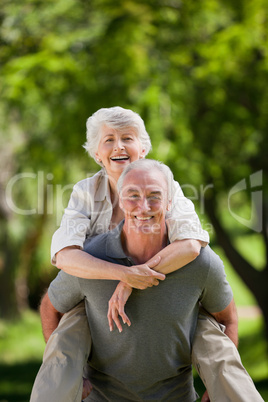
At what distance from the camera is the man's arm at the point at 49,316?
1.96 meters

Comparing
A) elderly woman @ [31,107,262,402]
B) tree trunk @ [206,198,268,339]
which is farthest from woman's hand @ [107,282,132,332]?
tree trunk @ [206,198,268,339]

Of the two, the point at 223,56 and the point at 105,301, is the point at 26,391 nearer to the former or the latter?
the point at 223,56

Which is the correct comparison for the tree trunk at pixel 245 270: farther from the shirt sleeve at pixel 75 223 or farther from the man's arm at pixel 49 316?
the man's arm at pixel 49 316

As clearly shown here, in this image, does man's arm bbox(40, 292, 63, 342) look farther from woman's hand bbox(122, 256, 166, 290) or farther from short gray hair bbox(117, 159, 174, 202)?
short gray hair bbox(117, 159, 174, 202)

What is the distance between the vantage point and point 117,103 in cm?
588

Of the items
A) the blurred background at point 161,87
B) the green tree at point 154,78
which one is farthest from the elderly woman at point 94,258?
the green tree at point 154,78

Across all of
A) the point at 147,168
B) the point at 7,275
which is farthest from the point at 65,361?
the point at 7,275

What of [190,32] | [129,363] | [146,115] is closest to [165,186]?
[129,363]

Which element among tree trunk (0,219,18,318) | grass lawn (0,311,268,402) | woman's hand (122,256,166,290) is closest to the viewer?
woman's hand (122,256,166,290)

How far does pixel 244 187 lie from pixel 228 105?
997mm

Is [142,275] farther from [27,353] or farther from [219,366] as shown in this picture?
[27,353]

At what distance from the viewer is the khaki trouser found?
1.72 metres

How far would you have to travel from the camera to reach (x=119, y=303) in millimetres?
1710

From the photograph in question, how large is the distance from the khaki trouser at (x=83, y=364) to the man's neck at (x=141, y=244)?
10.1 inches
